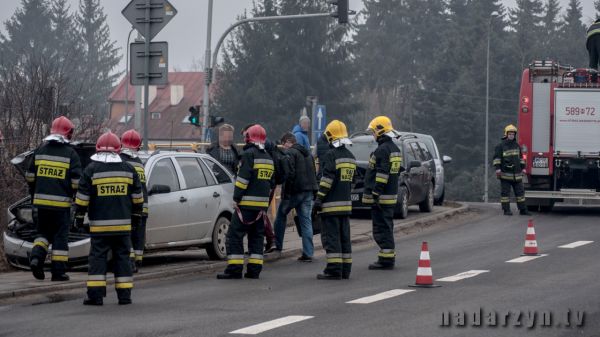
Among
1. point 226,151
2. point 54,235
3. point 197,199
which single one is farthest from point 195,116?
point 54,235

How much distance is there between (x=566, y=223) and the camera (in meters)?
23.7

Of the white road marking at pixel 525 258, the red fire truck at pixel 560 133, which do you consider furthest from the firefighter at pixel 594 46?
the white road marking at pixel 525 258

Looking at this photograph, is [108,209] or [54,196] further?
[54,196]

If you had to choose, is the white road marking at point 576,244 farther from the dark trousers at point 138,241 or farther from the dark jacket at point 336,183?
the dark trousers at point 138,241

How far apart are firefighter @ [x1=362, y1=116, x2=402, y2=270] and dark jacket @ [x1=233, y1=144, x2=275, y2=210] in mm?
1644

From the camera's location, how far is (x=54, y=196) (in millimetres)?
13828

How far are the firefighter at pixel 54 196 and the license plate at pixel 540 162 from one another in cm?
1425

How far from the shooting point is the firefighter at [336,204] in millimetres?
14656

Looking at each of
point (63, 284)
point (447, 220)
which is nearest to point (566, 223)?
point (447, 220)

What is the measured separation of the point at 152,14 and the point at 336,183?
3902 mm

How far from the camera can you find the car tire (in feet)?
83.6

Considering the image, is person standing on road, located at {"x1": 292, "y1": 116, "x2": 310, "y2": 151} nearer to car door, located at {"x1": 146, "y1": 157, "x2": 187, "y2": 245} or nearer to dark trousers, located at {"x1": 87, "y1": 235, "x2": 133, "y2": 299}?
car door, located at {"x1": 146, "y1": 157, "x2": 187, "y2": 245}

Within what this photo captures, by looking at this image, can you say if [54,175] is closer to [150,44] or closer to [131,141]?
[131,141]

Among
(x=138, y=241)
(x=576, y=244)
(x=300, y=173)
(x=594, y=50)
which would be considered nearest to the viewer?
(x=138, y=241)
